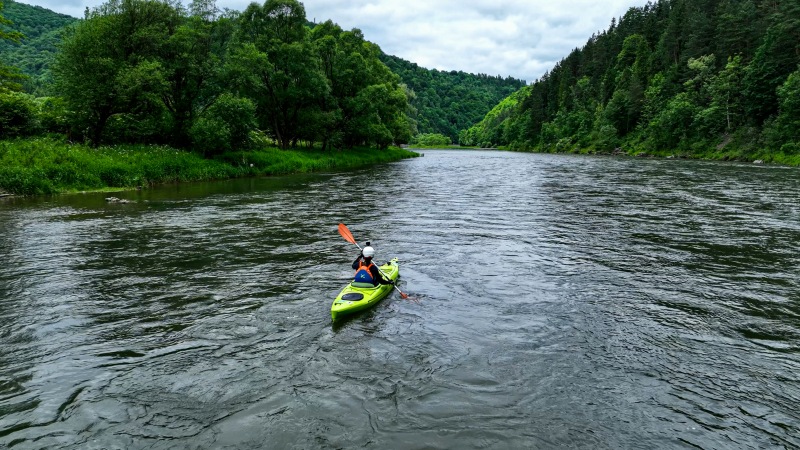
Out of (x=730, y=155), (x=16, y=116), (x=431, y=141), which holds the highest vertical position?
(x=730, y=155)

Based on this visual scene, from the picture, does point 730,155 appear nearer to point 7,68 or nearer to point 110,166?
point 110,166

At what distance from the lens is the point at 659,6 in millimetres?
109250

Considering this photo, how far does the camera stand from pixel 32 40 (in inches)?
4220

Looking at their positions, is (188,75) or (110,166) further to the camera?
(188,75)

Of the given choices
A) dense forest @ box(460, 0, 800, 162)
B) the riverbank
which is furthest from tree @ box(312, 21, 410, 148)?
dense forest @ box(460, 0, 800, 162)

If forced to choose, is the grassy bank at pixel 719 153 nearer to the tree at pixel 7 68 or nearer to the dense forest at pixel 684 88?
the dense forest at pixel 684 88

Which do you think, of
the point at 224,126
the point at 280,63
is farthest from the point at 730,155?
the point at 224,126

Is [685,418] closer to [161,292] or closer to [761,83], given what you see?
[161,292]

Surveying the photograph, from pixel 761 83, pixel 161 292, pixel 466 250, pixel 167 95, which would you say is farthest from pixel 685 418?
pixel 761 83

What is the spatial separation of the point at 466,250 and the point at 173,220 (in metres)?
11.4

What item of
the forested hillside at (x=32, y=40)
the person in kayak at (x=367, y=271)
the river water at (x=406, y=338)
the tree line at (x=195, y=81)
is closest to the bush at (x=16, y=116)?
the tree line at (x=195, y=81)

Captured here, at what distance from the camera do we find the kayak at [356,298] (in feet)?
29.0

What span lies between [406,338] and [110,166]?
1012 inches

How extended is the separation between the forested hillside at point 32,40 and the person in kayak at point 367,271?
9079 centimetres
